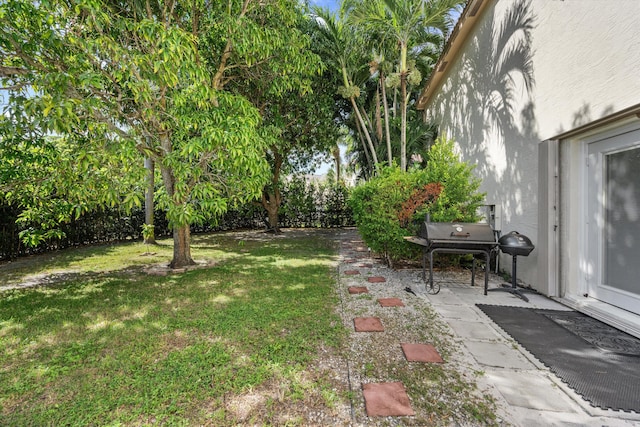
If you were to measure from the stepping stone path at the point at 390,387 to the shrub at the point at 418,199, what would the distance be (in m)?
1.87

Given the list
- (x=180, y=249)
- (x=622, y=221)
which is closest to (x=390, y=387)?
(x=622, y=221)

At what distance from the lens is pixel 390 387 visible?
7.09ft

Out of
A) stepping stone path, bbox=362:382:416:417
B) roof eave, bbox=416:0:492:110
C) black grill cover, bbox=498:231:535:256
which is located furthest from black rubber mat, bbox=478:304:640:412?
roof eave, bbox=416:0:492:110

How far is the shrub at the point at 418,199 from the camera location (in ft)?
17.3

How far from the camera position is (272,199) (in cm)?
1278

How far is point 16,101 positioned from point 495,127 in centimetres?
756

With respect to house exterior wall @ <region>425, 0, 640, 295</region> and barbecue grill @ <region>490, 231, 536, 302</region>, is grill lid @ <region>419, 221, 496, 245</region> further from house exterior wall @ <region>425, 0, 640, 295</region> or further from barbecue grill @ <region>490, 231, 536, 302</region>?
house exterior wall @ <region>425, 0, 640, 295</region>

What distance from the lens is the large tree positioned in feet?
11.0

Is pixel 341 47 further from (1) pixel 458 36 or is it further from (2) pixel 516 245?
(2) pixel 516 245

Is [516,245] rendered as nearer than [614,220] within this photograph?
No

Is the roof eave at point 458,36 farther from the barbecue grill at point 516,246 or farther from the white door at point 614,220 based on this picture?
the barbecue grill at point 516,246

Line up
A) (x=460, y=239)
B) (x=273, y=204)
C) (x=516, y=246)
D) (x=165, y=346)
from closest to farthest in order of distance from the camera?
(x=165, y=346) → (x=516, y=246) → (x=460, y=239) → (x=273, y=204)

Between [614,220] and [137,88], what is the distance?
6.25 m

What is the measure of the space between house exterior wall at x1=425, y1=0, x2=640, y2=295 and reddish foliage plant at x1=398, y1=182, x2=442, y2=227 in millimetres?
1472
